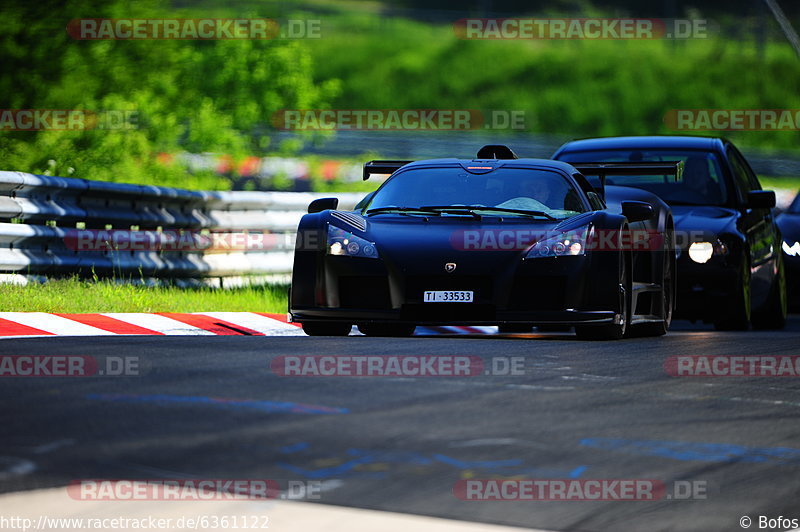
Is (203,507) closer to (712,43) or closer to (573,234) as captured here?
(573,234)

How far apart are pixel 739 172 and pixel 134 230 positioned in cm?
546

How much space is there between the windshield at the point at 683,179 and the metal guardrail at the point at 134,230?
3621 mm

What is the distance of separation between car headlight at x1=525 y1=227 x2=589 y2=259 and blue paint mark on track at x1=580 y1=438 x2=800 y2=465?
388cm

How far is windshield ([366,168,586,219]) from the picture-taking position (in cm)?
1106

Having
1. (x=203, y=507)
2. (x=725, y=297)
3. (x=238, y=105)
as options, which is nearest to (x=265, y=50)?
(x=238, y=105)

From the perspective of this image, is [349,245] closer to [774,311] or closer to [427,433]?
[427,433]

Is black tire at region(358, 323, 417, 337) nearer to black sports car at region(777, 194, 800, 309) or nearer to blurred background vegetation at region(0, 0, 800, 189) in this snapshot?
black sports car at region(777, 194, 800, 309)

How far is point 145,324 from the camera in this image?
1141cm

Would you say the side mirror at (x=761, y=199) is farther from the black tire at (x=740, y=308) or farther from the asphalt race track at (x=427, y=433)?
the asphalt race track at (x=427, y=433)

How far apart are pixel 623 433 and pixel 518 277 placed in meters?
3.75

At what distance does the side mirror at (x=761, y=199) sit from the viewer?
515 inches

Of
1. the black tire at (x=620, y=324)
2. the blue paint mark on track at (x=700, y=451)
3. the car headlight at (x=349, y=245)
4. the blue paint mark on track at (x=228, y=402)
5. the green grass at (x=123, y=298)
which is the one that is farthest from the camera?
the green grass at (x=123, y=298)

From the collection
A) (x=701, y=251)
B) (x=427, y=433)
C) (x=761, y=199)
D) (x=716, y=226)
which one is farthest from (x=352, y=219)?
(x=427, y=433)

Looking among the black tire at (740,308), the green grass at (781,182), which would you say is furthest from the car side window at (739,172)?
the green grass at (781,182)
